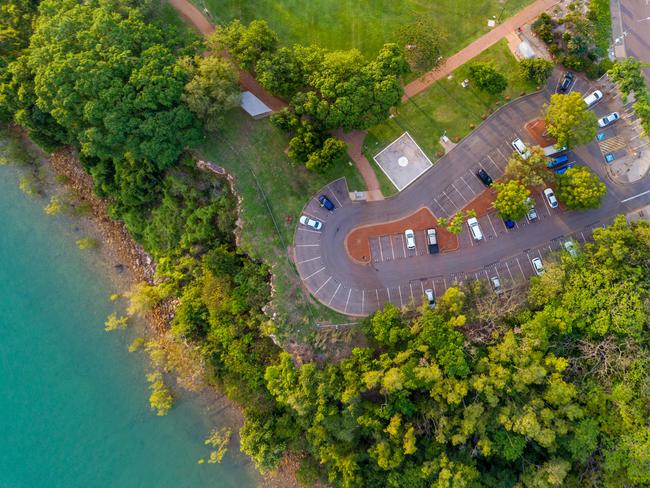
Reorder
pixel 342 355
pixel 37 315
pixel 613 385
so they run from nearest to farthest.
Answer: pixel 613 385, pixel 342 355, pixel 37 315

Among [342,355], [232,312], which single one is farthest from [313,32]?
[342,355]

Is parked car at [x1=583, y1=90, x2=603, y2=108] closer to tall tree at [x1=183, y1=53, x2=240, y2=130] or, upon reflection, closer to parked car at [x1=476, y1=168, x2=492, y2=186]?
parked car at [x1=476, y1=168, x2=492, y2=186]

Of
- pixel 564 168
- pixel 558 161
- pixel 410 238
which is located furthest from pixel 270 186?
pixel 564 168

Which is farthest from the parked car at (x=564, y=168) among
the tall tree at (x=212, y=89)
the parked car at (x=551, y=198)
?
the tall tree at (x=212, y=89)

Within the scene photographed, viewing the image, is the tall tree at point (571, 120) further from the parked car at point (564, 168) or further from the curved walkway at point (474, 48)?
the curved walkway at point (474, 48)

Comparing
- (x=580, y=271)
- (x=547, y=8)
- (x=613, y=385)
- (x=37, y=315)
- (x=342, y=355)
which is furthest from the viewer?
(x=37, y=315)

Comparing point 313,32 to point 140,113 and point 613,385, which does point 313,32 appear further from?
point 613,385
